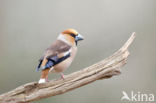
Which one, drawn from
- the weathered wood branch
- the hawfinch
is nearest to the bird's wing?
the hawfinch

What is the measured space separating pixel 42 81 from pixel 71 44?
327mm

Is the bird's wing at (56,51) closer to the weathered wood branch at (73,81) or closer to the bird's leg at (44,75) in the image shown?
the bird's leg at (44,75)

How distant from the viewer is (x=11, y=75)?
4.67m

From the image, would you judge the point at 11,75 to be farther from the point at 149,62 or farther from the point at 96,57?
the point at 149,62

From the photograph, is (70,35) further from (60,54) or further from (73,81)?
(73,81)

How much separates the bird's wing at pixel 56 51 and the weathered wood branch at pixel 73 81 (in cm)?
18

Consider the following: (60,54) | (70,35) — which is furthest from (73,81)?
(70,35)

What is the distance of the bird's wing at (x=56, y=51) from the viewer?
2.74m

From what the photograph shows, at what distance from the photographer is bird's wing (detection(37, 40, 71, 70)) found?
8.97ft

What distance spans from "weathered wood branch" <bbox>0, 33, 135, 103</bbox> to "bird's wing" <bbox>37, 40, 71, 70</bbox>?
18 centimetres

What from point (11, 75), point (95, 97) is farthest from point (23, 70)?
point (95, 97)

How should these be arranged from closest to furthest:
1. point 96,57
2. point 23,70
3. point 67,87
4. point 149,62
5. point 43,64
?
point 43,64 < point 67,87 < point 23,70 < point 96,57 < point 149,62

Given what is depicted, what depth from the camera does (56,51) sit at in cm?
280

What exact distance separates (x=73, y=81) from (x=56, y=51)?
25cm
